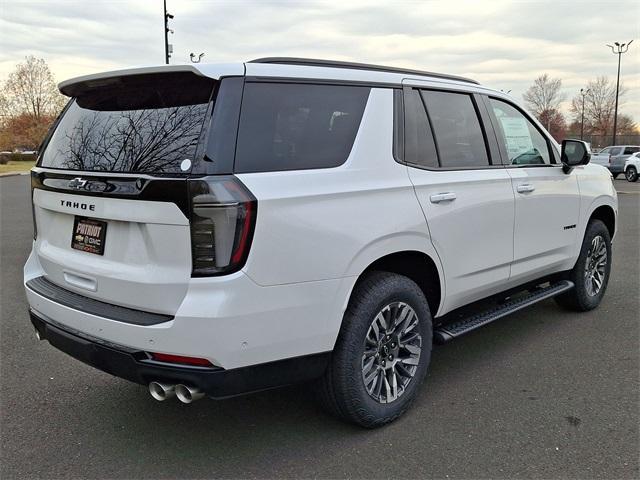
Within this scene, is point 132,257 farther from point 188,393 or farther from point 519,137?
point 519,137

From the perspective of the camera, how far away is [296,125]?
280cm

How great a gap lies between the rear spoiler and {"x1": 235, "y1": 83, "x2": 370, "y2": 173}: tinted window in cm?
12

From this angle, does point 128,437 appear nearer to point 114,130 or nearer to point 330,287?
point 330,287

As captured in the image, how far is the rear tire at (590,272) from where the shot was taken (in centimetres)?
506

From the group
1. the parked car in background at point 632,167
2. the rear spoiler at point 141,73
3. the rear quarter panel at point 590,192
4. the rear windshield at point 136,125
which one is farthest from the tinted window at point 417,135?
the parked car in background at point 632,167

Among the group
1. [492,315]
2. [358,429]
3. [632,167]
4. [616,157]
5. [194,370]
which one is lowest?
[358,429]

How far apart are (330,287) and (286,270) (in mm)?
274

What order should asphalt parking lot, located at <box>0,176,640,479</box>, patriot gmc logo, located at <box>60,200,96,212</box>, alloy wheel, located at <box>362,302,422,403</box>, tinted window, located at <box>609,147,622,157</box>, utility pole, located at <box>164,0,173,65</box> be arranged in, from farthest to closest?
tinted window, located at <box>609,147,622,157</box>, utility pole, located at <box>164,0,173,65</box>, alloy wheel, located at <box>362,302,422,403</box>, asphalt parking lot, located at <box>0,176,640,479</box>, patriot gmc logo, located at <box>60,200,96,212</box>

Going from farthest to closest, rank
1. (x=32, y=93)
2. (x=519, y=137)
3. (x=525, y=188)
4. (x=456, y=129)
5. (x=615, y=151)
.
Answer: (x=32, y=93) → (x=615, y=151) → (x=519, y=137) → (x=525, y=188) → (x=456, y=129)

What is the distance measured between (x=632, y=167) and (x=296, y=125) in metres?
28.4

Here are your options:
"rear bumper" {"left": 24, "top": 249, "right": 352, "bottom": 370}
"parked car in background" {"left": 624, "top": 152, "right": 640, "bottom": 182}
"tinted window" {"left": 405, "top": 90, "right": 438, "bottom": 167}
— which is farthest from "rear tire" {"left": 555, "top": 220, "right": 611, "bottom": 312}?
"parked car in background" {"left": 624, "top": 152, "right": 640, "bottom": 182}

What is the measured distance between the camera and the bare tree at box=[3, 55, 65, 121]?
186 feet

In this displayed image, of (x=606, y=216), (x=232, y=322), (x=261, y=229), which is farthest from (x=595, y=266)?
(x=232, y=322)

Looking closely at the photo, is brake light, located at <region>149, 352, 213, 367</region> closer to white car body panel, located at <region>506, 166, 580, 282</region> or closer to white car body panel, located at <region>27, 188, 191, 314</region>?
white car body panel, located at <region>27, 188, 191, 314</region>
